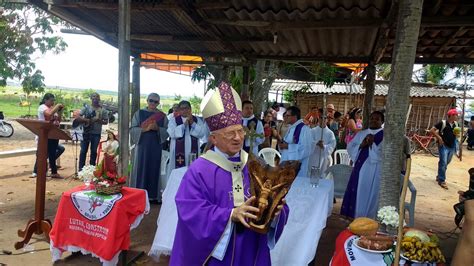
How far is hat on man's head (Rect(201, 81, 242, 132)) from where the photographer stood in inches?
88.1

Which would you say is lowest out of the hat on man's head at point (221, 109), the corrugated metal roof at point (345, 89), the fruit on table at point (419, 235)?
the fruit on table at point (419, 235)

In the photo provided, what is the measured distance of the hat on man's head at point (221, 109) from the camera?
A: 2.24 m

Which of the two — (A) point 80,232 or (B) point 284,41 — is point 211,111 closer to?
(A) point 80,232

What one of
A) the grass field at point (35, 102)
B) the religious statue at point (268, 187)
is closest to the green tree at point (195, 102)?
the grass field at point (35, 102)

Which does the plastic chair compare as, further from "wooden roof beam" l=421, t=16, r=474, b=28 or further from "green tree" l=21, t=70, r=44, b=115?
"green tree" l=21, t=70, r=44, b=115

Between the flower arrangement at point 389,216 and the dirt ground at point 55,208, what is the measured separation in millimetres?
2082

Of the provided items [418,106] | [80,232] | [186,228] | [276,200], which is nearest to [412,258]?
[276,200]

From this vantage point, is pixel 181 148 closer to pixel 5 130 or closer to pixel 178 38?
pixel 178 38

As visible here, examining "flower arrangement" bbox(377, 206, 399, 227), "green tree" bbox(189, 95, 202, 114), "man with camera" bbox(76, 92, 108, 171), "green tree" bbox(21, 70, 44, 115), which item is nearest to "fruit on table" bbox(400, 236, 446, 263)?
"flower arrangement" bbox(377, 206, 399, 227)

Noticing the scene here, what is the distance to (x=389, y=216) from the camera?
8.64ft

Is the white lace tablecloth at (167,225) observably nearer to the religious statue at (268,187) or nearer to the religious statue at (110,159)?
the religious statue at (110,159)

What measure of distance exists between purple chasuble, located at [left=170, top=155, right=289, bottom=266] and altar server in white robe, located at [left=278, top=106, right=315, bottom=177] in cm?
414

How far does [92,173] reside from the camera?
4.21 m

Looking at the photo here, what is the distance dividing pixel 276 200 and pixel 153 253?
112 inches
